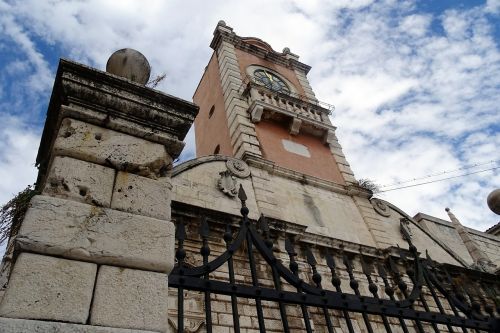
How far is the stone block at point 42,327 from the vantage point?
1.51 metres

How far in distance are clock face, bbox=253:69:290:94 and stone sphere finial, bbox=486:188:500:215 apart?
7414 millimetres

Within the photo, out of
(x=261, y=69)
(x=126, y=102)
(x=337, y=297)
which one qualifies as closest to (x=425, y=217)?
(x=261, y=69)

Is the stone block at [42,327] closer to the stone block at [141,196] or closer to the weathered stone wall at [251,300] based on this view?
the stone block at [141,196]

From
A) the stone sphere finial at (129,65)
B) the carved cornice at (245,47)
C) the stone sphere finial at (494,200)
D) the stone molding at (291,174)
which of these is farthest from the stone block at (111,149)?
the carved cornice at (245,47)

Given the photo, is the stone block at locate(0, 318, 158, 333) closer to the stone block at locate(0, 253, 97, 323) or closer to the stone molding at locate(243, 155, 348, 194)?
the stone block at locate(0, 253, 97, 323)

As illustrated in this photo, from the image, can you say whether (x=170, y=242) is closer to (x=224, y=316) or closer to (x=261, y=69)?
(x=224, y=316)

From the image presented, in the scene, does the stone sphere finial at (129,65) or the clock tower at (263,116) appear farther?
the clock tower at (263,116)

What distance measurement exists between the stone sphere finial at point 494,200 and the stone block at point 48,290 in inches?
294

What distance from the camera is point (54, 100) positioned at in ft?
8.21

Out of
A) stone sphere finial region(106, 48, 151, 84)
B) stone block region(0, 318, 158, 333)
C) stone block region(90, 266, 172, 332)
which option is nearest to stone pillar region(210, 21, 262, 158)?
stone sphere finial region(106, 48, 151, 84)

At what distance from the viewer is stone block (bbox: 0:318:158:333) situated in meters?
1.51

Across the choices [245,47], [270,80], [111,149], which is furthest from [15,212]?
[245,47]

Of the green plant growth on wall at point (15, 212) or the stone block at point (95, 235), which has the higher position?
the green plant growth on wall at point (15, 212)

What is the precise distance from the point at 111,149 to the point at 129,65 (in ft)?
2.71
